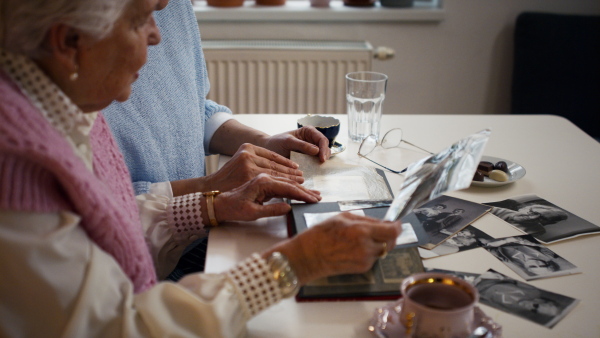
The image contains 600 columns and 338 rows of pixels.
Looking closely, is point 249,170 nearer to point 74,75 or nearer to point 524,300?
point 74,75

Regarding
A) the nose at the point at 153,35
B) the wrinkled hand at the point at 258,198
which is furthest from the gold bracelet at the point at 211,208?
the nose at the point at 153,35

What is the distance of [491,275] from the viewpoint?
0.96 meters

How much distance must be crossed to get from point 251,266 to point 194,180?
1.65ft

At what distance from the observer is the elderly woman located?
0.71 meters

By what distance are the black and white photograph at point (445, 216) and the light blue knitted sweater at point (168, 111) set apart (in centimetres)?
60

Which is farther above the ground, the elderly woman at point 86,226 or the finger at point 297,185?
the elderly woman at point 86,226

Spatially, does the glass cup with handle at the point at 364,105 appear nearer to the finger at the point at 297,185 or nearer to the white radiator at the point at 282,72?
the finger at the point at 297,185

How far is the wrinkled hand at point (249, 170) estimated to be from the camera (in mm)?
1246

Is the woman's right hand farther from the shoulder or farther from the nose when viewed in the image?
the shoulder

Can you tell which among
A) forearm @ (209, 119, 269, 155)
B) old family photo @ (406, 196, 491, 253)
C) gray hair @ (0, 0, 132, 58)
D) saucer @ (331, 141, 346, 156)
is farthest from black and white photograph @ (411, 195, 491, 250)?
gray hair @ (0, 0, 132, 58)

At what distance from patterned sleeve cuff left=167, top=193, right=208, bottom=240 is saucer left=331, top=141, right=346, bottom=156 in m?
0.43

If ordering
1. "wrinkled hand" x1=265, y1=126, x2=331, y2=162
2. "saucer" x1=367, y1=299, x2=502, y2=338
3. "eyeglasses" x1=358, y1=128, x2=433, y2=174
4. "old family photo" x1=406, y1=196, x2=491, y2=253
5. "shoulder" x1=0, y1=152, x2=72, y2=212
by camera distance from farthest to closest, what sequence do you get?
1. "eyeglasses" x1=358, y1=128, x2=433, y2=174
2. "wrinkled hand" x1=265, y1=126, x2=331, y2=162
3. "old family photo" x1=406, y1=196, x2=491, y2=253
4. "saucer" x1=367, y1=299, x2=502, y2=338
5. "shoulder" x1=0, y1=152, x2=72, y2=212

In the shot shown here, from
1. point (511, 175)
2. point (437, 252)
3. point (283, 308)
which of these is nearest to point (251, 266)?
point (283, 308)

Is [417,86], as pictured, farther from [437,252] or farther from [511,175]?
[437,252]
